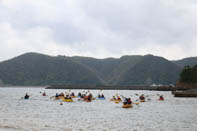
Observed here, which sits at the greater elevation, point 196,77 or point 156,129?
point 196,77

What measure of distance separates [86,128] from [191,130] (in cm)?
1178

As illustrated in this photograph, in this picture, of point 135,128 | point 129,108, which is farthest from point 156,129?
point 129,108

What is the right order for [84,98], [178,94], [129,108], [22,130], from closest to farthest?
1. [22,130]
2. [129,108]
3. [84,98]
4. [178,94]

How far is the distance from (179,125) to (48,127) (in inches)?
630

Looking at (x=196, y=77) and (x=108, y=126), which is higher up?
(x=196, y=77)

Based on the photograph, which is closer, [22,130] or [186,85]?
[22,130]

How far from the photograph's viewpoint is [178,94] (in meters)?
108

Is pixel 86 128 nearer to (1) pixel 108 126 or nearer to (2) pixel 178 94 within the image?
(1) pixel 108 126

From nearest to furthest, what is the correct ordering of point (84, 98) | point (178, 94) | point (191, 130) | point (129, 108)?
point (191, 130)
point (129, 108)
point (84, 98)
point (178, 94)

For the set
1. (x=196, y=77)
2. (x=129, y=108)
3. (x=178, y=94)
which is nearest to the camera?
(x=129, y=108)

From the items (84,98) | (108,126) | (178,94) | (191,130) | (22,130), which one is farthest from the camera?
(178,94)

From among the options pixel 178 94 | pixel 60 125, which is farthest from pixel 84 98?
pixel 60 125

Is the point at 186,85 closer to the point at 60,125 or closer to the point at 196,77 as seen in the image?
the point at 196,77

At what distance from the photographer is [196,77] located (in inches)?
6624
